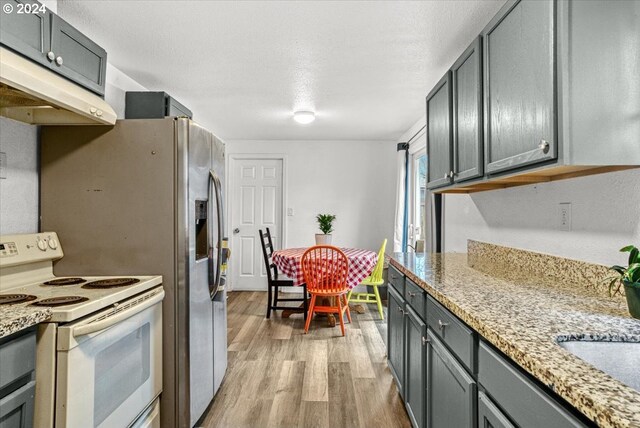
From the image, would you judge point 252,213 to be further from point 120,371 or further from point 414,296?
point 120,371

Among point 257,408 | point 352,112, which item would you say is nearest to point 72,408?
point 257,408

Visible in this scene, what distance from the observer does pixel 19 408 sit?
1.15 metres

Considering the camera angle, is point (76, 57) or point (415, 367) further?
point (415, 367)

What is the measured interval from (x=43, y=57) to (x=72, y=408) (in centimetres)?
141

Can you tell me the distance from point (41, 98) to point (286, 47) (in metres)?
1.48

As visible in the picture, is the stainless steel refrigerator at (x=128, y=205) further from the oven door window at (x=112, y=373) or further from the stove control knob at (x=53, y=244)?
the oven door window at (x=112, y=373)

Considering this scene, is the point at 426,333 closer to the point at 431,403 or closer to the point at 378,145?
the point at 431,403

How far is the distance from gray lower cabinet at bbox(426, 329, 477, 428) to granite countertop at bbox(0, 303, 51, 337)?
4.69ft

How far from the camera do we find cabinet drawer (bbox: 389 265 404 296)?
2.25 meters

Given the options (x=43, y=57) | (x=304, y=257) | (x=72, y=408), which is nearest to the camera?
(x=72, y=408)

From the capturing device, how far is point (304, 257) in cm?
351

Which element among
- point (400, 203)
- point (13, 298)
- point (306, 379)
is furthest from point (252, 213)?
point (13, 298)

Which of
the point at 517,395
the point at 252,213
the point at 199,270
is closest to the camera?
the point at 517,395

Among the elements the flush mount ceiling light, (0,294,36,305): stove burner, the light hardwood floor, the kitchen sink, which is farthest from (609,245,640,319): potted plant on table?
the flush mount ceiling light
